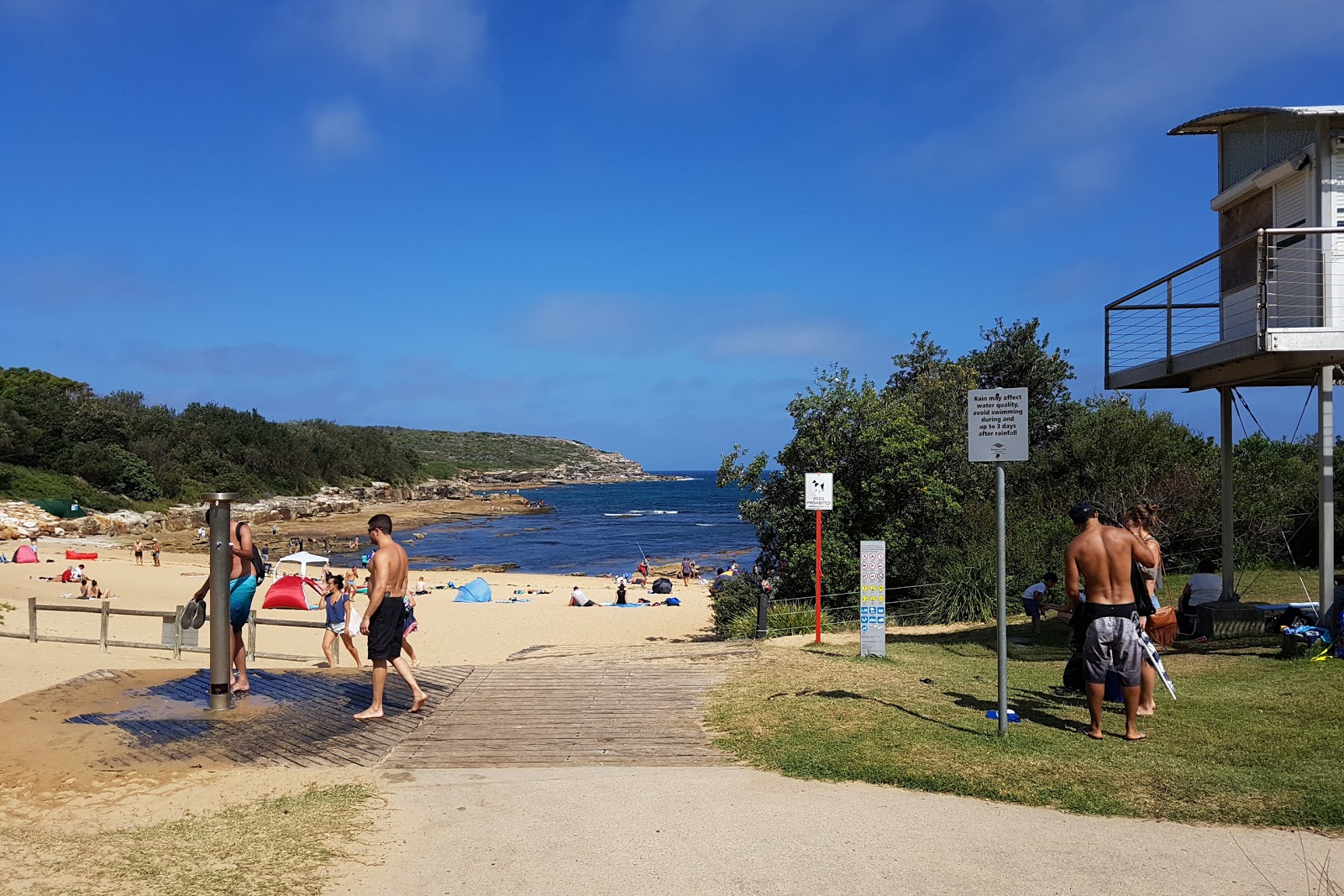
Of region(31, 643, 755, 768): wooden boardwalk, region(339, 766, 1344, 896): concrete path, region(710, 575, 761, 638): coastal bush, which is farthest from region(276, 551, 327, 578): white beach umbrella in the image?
region(339, 766, 1344, 896): concrete path

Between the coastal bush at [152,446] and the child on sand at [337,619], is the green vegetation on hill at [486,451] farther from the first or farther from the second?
the child on sand at [337,619]

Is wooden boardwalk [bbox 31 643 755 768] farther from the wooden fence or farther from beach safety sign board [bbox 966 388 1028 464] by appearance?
beach safety sign board [bbox 966 388 1028 464]

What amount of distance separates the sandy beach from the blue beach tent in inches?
15.2

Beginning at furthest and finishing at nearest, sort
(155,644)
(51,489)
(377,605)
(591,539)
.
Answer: (591,539) → (51,489) → (155,644) → (377,605)

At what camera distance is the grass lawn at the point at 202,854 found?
4785 millimetres

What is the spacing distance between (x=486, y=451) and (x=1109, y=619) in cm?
15423

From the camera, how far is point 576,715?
8641mm

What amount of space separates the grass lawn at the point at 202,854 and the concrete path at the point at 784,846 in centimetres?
30

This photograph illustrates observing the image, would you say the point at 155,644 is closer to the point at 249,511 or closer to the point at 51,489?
the point at 51,489

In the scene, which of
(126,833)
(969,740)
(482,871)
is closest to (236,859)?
(126,833)

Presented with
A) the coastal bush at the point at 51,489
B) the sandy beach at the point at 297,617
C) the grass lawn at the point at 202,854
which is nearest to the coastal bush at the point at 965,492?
the sandy beach at the point at 297,617

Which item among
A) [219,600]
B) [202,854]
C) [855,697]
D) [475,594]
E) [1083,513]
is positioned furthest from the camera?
[475,594]

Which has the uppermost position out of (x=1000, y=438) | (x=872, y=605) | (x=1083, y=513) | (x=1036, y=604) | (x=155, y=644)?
(x=1000, y=438)

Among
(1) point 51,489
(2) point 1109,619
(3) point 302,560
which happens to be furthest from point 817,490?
(1) point 51,489
